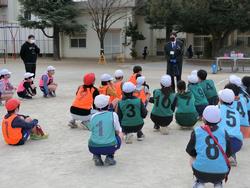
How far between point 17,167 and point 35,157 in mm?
488

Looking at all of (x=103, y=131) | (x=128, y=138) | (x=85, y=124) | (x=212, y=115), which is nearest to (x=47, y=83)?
(x=85, y=124)

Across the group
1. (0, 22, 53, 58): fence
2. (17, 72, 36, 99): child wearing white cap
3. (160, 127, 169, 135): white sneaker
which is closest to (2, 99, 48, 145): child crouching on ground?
(160, 127, 169, 135): white sneaker

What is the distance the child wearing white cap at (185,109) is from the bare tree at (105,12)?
82.7 ft

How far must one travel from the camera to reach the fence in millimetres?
39475

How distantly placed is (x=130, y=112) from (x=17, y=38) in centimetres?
3483

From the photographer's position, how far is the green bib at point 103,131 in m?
5.73

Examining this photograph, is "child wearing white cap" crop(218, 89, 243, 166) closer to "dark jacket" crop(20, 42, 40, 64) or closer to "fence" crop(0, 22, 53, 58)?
"dark jacket" crop(20, 42, 40, 64)

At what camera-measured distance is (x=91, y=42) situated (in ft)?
128

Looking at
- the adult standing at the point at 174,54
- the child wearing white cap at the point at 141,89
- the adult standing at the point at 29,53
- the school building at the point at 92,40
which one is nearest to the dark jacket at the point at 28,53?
the adult standing at the point at 29,53

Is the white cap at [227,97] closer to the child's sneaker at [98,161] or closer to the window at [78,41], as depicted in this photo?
the child's sneaker at [98,161]

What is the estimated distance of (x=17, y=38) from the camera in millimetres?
39844

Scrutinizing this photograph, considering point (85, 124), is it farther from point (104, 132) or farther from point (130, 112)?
point (104, 132)

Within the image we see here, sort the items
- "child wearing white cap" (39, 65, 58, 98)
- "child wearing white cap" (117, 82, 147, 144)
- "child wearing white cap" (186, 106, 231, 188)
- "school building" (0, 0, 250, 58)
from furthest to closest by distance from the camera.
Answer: "school building" (0, 0, 250, 58) → "child wearing white cap" (39, 65, 58, 98) → "child wearing white cap" (117, 82, 147, 144) → "child wearing white cap" (186, 106, 231, 188)

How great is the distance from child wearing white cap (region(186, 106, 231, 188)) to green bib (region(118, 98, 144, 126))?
2507mm
